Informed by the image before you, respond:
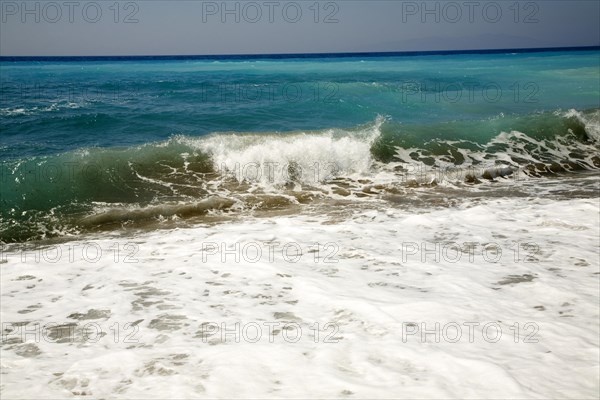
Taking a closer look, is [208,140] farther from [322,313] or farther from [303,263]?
[322,313]

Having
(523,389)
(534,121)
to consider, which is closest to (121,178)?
(523,389)

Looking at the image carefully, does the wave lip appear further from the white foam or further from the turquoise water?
the white foam

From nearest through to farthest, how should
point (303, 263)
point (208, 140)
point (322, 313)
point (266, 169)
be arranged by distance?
point (322, 313), point (303, 263), point (266, 169), point (208, 140)

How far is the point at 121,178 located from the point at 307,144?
4005 mm

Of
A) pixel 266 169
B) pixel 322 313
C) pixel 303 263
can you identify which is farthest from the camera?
pixel 266 169

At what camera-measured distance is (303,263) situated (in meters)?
5.05

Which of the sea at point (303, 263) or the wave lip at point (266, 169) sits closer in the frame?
the sea at point (303, 263)

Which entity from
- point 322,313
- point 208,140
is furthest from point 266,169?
point 322,313

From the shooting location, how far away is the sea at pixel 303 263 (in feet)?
10.0

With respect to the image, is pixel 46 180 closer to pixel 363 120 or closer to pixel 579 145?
pixel 363 120

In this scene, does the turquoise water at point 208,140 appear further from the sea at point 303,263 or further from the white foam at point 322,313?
the white foam at point 322,313

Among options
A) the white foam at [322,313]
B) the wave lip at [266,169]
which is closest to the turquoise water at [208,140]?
the wave lip at [266,169]

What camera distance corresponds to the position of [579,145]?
12.4m

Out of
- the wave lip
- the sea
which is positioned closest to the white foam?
the sea
